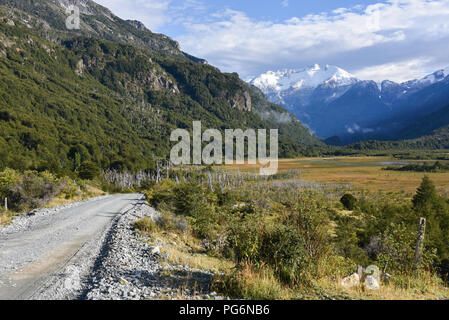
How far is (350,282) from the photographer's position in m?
8.31

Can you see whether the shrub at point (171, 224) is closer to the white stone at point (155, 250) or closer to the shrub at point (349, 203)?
the white stone at point (155, 250)

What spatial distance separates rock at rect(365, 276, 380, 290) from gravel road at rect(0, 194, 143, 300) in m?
7.85

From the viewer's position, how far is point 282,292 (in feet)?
22.9

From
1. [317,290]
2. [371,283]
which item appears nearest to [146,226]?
[317,290]

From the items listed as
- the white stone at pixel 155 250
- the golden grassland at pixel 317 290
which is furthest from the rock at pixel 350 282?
the white stone at pixel 155 250

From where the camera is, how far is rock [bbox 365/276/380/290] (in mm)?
8198

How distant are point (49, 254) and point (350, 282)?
→ 10.4 meters

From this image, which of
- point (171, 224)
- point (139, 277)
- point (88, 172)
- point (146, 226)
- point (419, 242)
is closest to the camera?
point (139, 277)

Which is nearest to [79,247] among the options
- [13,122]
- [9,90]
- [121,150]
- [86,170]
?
[86,170]

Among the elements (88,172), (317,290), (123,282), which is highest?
(123,282)

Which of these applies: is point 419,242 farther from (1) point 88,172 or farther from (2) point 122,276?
(1) point 88,172

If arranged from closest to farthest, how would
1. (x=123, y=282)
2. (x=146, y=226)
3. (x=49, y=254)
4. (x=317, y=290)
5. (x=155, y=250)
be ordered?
(x=123, y=282) → (x=317, y=290) → (x=49, y=254) → (x=155, y=250) → (x=146, y=226)
